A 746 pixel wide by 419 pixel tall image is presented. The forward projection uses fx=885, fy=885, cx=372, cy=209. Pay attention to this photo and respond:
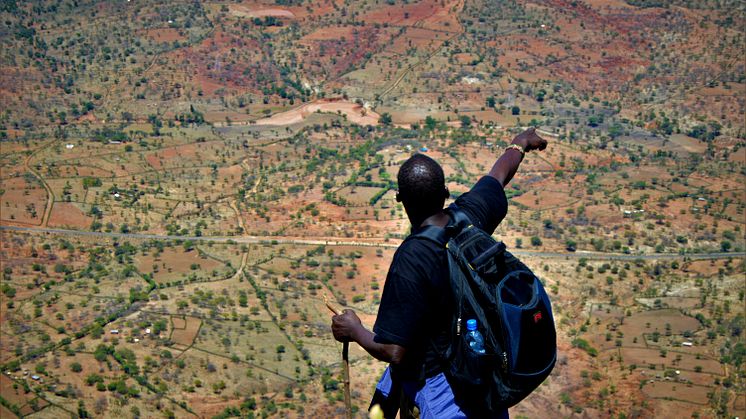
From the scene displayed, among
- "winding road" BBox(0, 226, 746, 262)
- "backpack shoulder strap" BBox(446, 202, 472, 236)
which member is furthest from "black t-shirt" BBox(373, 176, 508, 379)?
"winding road" BBox(0, 226, 746, 262)

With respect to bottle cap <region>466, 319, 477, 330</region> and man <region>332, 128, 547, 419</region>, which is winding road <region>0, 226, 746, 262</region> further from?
bottle cap <region>466, 319, 477, 330</region>

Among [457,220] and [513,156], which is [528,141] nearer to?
[513,156]

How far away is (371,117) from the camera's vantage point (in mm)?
55969

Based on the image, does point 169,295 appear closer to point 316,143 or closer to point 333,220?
point 333,220

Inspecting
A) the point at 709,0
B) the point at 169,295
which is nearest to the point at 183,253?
the point at 169,295

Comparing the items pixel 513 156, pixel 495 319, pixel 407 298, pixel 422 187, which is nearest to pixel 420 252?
pixel 407 298

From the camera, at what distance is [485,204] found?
17.6 ft

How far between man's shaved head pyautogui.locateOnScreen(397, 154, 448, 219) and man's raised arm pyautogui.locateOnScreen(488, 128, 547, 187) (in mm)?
959

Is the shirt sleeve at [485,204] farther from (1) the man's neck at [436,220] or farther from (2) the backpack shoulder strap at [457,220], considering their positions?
(1) the man's neck at [436,220]

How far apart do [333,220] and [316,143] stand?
1157cm

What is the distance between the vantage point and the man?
4.62 m

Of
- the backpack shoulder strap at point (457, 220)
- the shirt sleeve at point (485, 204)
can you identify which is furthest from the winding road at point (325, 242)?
the backpack shoulder strap at point (457, 220)

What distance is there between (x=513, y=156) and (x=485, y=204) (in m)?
0.73

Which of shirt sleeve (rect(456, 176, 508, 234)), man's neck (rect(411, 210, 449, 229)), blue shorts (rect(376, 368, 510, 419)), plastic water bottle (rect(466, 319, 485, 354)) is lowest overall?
blue shorts (rect(376, 368, 510, 419))
